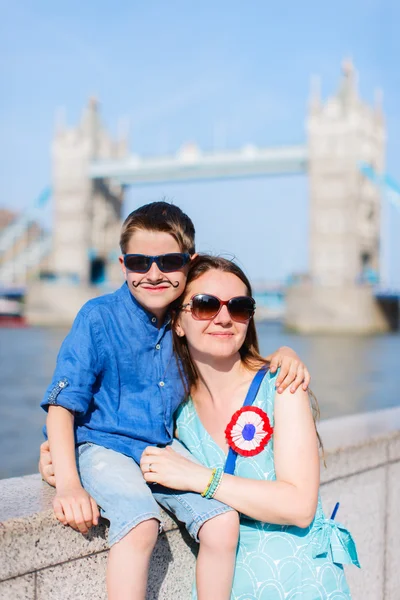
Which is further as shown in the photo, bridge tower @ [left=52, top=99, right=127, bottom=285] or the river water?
bridge tower @ [left=52, top=99, right=127, bottom=285]

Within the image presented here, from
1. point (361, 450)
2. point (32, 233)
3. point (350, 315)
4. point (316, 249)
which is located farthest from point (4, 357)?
point (32, 233)

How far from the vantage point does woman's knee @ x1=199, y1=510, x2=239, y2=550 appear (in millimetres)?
985

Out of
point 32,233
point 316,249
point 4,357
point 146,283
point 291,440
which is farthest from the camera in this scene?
point 32,233

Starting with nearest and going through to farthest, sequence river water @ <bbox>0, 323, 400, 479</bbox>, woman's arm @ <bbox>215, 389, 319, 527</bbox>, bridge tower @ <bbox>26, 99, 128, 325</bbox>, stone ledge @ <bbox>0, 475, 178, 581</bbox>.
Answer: stone ledge @ <bbox>0, 475, 178, 581</bbox> → woman's arm @ <bbox>215, 389, 319, 527</bbox> → river water @ <bbox>0, 323, 400, 479</bbox> → bridge tower @ <bbox>26, 99, 128, 325</bbox>

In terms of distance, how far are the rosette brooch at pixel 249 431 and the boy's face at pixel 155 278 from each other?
0.71ft

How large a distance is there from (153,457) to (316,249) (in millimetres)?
26491

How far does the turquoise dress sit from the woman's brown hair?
0.26ft

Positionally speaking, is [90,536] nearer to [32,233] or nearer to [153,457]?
[153,457]

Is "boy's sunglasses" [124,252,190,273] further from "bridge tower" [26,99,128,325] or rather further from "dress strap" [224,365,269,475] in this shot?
"bridge tower" [26,99,128,325]

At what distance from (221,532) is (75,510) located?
0.66 feet

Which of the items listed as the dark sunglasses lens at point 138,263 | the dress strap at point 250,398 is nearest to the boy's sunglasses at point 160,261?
the dark sunglasses lens at point 138,263

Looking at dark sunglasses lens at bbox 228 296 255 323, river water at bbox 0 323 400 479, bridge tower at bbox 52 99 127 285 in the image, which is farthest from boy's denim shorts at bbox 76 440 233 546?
bridge tower at bbox 52 99 127 285

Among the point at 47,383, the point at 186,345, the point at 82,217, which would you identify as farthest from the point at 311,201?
the point at 186,345

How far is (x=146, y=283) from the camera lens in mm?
1142
